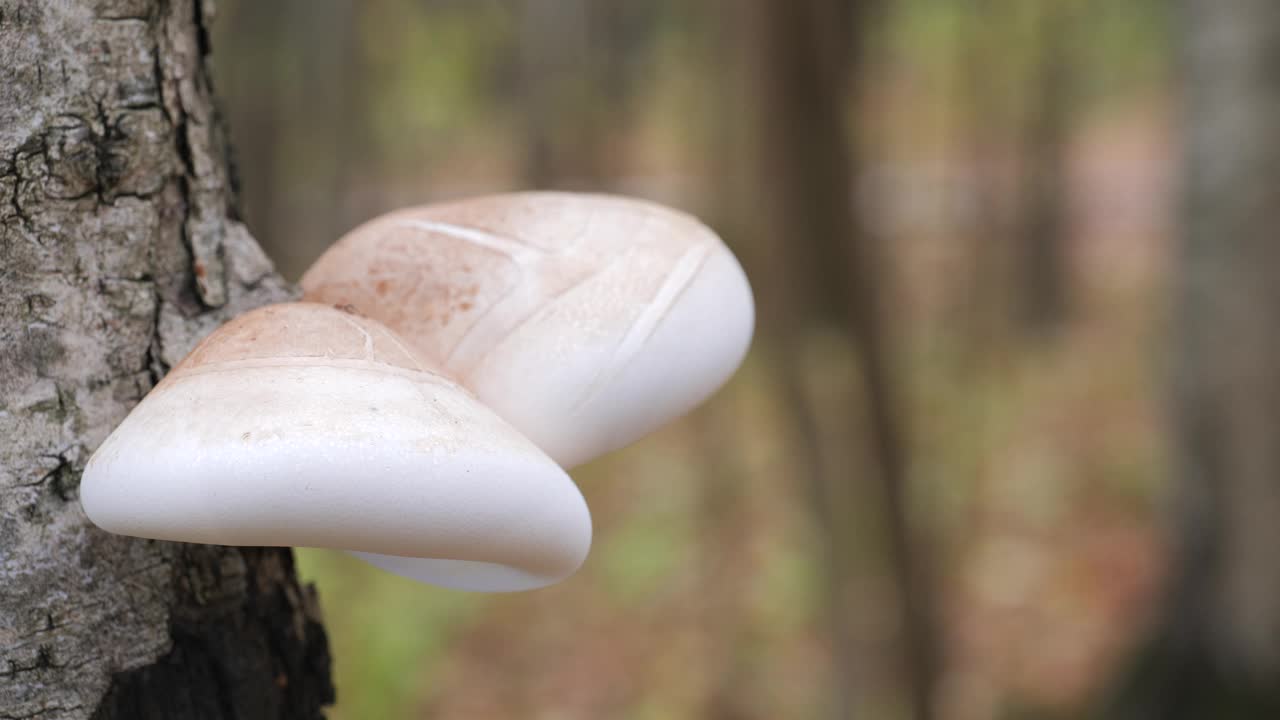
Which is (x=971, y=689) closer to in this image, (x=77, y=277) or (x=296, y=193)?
(x=77, y=277)

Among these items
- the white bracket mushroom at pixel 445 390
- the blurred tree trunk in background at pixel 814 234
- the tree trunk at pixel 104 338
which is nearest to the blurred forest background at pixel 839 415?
the blurred tree trunk in background at pixel 814 234

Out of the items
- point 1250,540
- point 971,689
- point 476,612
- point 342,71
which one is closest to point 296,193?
point 342,71

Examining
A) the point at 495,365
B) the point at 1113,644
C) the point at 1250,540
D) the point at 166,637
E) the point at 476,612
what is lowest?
the point at 476,612

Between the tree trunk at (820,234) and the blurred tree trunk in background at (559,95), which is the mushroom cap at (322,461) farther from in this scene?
the blurred tree trunk in background at (559,95)

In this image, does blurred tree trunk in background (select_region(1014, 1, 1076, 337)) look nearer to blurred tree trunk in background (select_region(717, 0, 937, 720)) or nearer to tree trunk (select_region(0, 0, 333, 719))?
blurred tree trunk in background (select_region(717, 0, 937, 720))

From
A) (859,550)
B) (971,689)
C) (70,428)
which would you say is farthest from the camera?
(971,689)

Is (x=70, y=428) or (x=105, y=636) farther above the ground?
(x=70, y=428)

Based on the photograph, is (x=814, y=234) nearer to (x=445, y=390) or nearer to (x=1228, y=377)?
(x=1228, y=377)
